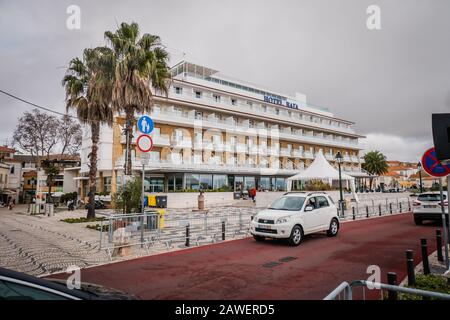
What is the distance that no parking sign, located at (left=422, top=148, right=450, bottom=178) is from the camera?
243 inches

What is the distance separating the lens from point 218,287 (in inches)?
221

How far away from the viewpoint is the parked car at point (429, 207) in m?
14.0

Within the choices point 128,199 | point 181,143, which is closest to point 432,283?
point 128,199

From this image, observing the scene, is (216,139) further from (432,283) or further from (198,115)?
(432,283)

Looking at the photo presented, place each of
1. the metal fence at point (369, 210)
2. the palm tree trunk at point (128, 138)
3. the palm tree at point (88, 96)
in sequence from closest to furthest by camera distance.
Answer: the palm tree trunk at point (128, 138)
the palm tree at point (88, 96)
the metal fence at point (369, 210)

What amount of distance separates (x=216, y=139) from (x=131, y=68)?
80.8ft

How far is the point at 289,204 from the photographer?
10.8m

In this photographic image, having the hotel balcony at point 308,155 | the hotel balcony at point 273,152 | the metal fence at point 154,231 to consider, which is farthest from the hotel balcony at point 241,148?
the metal fence at point 154,231

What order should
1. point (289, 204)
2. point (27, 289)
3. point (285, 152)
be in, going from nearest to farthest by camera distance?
point (27, 289) → point (289, 204) → point (285, 152)

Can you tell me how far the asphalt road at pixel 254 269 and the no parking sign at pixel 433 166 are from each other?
2421mm

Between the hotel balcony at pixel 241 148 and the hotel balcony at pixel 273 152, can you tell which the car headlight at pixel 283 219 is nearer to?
the hotel balcony at pixel 241 148

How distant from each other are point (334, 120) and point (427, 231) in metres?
54.2

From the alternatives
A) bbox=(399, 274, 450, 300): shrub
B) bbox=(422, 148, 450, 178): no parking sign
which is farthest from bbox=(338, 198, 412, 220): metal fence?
bbox=(399, 274, 450, 300): shrub

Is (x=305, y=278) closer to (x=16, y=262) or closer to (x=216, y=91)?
(x=16, y=262)
